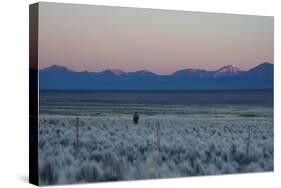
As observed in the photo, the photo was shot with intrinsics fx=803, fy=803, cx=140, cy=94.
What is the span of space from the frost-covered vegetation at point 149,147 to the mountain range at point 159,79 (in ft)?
1.80

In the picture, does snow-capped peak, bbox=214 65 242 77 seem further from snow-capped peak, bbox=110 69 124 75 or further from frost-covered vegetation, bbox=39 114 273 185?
snow-capped peak, bbox=110 69 124 75

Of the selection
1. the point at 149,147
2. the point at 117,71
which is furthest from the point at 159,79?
the point at 149,147

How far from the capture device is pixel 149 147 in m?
14.3

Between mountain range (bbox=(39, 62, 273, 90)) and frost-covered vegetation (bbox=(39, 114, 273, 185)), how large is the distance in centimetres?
55

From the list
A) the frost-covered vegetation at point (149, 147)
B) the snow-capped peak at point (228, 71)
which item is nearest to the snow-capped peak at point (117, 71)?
the frost-covered vegetation at point (149, 147)

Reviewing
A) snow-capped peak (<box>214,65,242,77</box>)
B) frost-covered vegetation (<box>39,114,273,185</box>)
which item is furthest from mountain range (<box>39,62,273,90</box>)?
frost-covered vegetation (<box>39,114,273,185</box>)

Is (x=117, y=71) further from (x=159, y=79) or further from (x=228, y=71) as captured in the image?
(x=228, y=71)

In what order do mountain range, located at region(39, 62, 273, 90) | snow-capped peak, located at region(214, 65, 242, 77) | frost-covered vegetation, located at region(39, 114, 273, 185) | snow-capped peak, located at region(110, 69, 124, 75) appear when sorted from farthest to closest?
1. snow-capped peak, located at region(214, 65, 242, 77)
2. snow-capped peak, located at region(110, 69, 124, 75)
3. mountain range, located at region(39, 62, 273, 90)
4. frost-covered vegetation, located at region(39, 114, 273, 185)

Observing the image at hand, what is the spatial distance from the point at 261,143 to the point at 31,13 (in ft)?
17.1

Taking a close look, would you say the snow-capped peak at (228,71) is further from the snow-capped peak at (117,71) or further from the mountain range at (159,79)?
the snow-capped peak at (117,71)

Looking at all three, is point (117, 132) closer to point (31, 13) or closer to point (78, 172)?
point (78, 172)

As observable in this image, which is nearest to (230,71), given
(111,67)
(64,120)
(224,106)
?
(224,106)

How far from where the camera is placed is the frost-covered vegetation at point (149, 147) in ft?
Result: 44.0

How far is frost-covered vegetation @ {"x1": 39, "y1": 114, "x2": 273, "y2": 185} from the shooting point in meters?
13.4
